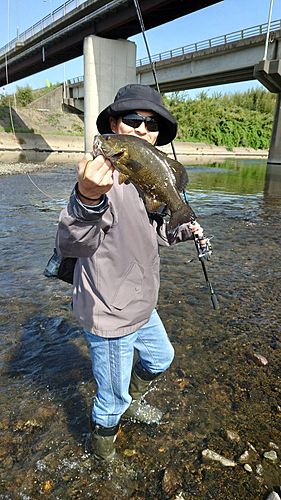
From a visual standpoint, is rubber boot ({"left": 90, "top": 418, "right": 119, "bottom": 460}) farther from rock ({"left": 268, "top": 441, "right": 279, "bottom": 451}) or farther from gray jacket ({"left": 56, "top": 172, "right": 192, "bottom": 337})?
rock ({"left": 268, "top": 441, "right": 279, "bottom": 451})

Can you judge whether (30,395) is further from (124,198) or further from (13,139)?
(13,139)

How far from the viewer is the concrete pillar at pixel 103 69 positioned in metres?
27.7

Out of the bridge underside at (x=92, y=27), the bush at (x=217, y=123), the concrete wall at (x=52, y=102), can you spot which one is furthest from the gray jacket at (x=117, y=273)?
the concrete wall at (x=52, y=102)

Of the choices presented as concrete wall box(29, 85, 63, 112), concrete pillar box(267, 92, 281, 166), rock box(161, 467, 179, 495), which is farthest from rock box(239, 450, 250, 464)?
concrete wall box(29, 85, 63, 112)

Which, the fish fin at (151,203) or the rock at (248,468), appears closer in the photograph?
the fish fin at (151,203)

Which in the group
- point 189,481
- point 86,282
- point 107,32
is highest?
point 107,32

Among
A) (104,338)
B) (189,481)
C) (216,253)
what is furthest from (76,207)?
(216,253)

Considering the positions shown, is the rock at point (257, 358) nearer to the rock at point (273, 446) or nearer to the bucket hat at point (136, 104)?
the rock at point (273, 446)

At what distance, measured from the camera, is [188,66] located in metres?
38.3

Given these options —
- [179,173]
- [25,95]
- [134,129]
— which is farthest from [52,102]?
[179,173]

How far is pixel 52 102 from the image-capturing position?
60.3 m

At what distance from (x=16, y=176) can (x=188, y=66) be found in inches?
1165

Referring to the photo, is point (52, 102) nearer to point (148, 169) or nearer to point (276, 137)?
point (276, 137)

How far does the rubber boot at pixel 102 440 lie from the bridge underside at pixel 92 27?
26.3 m
